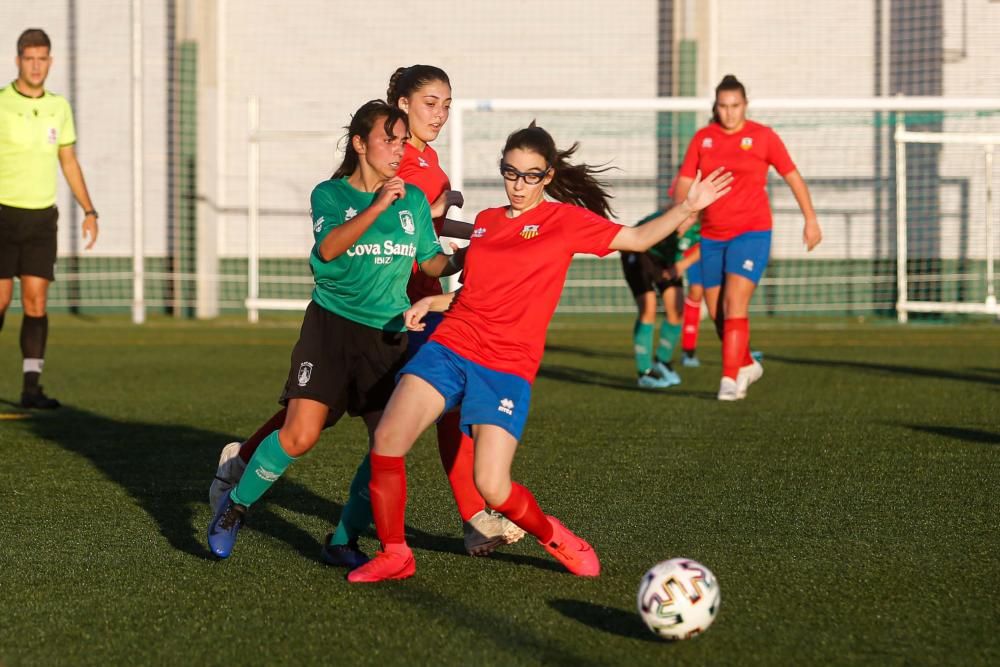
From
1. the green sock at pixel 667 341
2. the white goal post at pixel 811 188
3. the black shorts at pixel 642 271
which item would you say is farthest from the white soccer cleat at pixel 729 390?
the white goal post at pixel 811 188

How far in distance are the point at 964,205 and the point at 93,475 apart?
15159mm

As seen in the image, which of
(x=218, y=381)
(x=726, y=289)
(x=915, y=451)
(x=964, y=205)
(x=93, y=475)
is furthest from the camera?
(x=964, y=205)

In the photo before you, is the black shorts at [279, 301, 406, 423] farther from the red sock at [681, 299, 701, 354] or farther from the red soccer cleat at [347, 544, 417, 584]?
the red sock at [681, 299, 701, 354]

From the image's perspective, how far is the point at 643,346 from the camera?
414 inches

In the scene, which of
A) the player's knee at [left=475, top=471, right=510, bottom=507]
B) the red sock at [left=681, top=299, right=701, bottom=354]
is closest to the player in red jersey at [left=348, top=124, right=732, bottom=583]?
the player's knee at [left=475, top=471, right=510, bottom=507]

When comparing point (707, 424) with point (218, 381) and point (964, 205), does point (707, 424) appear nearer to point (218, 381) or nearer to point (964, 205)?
point (218, 381)

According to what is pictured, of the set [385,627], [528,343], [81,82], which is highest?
[81,82]

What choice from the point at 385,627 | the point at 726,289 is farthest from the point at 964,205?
the point at 385,627

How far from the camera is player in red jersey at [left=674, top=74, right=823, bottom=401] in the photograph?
8953mm

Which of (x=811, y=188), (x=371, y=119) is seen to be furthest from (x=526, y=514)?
(x=811, y=188)

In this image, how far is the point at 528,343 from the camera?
4383 millimetres

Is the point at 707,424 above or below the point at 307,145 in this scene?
below

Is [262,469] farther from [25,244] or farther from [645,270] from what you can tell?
[645,270]

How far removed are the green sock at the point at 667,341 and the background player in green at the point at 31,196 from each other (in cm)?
447
